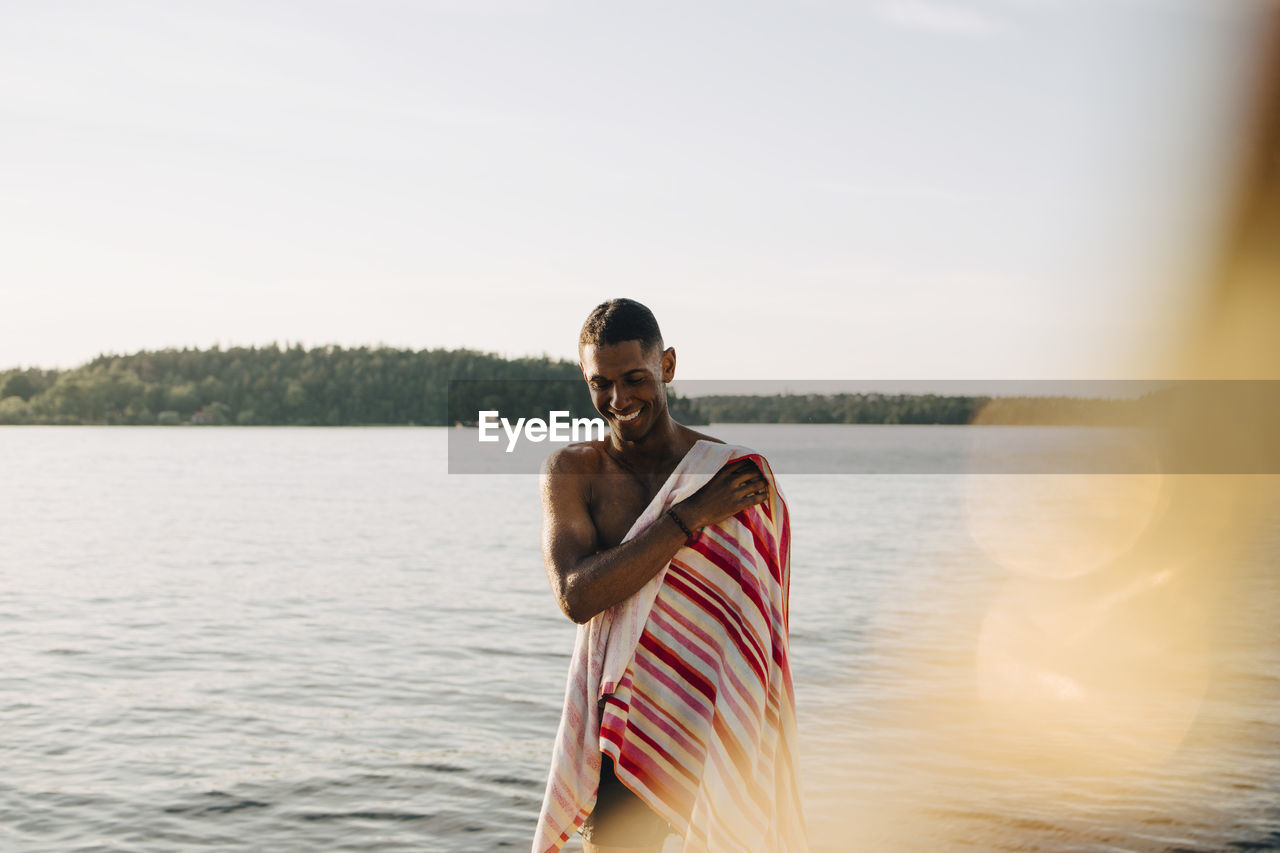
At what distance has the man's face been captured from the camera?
2.85 meters

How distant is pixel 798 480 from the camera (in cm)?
6009

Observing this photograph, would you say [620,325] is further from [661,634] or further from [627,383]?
[661,634]

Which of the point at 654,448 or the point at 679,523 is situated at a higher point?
the point at 654,448

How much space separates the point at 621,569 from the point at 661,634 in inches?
10.2

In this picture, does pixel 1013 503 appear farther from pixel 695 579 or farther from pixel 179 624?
pixel 695 579

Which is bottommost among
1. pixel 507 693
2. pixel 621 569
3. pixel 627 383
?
pixel 507 693

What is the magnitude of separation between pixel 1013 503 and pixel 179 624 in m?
37.8

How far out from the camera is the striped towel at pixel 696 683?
2877 mm

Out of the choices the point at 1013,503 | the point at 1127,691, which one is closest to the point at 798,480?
the point at 1013,503

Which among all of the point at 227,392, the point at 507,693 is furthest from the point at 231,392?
the point at 507,693

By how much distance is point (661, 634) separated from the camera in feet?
9.55

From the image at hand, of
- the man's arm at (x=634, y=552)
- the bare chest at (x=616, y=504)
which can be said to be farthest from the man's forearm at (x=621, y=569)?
the bare chest at (x=616, y=504)

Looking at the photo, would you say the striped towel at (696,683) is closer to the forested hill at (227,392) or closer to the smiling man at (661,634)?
the smiling man at (661,634)

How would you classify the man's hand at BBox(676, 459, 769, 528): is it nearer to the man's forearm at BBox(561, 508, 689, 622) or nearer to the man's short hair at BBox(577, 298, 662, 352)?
the man's forearm at BBox(561, 508, 689, 622)
